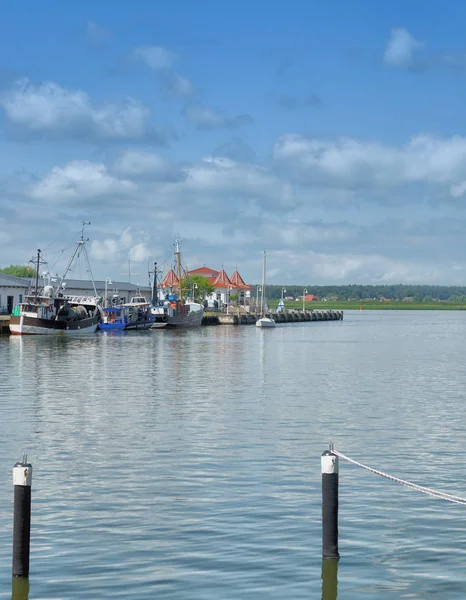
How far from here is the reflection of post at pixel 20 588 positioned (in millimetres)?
15867

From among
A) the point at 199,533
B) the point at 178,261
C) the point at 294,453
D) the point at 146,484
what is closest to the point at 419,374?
the point at 294,453

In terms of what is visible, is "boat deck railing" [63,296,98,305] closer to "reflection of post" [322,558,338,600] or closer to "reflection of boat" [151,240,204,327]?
"reflection of boat" [151,240,204,327]

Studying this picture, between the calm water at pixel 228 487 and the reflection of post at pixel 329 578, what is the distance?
11 cm

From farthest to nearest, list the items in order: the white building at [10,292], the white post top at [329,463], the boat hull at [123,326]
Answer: the white building at [10,292] < the boat hull at [123,326] < the white post top at [329,463]

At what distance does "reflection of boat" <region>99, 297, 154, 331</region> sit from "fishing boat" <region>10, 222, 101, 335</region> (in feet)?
7.47

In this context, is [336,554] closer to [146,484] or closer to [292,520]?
[292,520]

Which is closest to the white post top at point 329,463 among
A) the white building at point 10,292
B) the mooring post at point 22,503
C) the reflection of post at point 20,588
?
the mooring post at point 22,503

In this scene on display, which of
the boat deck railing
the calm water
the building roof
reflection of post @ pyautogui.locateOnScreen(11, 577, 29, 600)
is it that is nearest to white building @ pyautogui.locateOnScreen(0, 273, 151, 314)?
A: the building roof

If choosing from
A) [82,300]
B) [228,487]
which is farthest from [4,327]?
[228,487]

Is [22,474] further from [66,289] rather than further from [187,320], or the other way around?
[66,289]

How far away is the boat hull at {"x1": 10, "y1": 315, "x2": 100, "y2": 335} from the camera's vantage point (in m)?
114

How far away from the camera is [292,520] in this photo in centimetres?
2061

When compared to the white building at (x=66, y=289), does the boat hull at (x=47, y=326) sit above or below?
below

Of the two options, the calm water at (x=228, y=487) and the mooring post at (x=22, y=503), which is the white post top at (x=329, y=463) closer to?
the calm water at (x=228, y=487)
